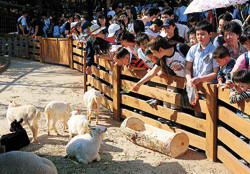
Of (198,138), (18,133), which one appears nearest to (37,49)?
(18,133)

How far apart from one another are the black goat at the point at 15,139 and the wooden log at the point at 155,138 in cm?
165

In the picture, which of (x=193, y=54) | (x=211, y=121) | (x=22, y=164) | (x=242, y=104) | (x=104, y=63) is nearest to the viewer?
(x=22, y=164)

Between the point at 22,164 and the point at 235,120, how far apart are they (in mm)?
2651

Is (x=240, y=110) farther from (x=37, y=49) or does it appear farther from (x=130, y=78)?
(x=37, y=49)

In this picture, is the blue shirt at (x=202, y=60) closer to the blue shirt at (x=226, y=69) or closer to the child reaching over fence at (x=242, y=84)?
the blue shirt at (x=226, y=69)

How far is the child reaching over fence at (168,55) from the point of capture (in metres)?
5.33

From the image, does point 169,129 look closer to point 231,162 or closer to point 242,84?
point 231,162

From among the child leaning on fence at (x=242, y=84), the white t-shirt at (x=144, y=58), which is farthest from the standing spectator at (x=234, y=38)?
the white t-shirt at (x=144, y=58)

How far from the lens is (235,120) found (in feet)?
14.5

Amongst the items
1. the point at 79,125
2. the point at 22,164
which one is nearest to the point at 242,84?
the point at 22,164

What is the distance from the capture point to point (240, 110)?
441cm

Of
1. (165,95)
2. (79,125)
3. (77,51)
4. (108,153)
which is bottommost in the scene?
(108,153)

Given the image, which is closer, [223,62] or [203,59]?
[223,62]

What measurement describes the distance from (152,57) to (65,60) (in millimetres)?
9573
